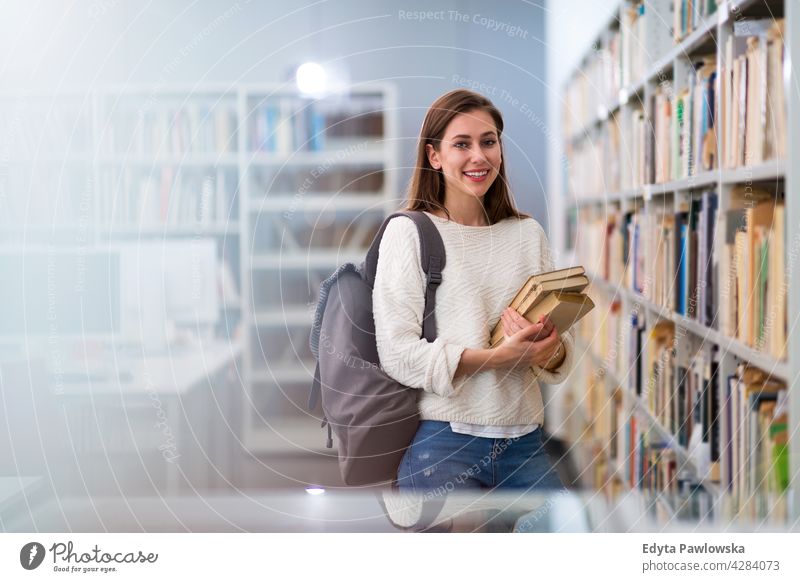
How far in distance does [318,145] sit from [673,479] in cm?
115

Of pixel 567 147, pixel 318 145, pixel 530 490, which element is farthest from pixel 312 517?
pixel 567 147

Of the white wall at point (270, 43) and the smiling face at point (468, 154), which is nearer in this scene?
the smiling face at point (468, 154)

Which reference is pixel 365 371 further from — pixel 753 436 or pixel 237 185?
pixel 753 436

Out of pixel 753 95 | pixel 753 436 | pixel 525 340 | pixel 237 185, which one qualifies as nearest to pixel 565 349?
pixel 525 340

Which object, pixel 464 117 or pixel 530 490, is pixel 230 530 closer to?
pixel 530 490

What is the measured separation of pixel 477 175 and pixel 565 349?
0.37 m

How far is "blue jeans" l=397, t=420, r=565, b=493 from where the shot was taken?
59.4 inches

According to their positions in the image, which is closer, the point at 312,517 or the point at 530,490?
the point at 530,490

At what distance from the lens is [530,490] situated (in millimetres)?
1610

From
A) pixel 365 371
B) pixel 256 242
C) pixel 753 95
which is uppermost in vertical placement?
pixel 753 95

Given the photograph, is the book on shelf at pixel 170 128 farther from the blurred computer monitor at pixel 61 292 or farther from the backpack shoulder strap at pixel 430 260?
the backpack shoulder strap at pixel 430 260

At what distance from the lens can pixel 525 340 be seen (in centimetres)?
149

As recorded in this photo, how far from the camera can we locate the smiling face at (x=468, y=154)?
4.96 feet

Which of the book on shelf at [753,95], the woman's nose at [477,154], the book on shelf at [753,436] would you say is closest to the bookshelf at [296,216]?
the woman's nose at [477,154]
